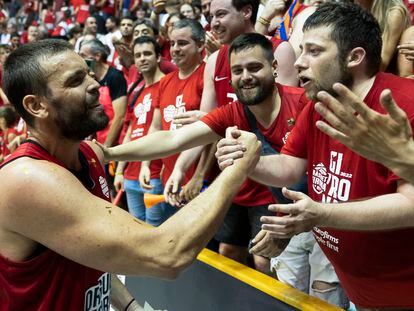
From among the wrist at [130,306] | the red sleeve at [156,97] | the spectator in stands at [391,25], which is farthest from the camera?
the red sleeve at [156,97]

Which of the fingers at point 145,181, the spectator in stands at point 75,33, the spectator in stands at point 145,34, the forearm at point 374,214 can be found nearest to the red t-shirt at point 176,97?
the fingers at point 145,181

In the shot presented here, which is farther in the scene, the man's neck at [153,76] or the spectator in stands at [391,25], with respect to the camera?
the man's neck at [153,76]

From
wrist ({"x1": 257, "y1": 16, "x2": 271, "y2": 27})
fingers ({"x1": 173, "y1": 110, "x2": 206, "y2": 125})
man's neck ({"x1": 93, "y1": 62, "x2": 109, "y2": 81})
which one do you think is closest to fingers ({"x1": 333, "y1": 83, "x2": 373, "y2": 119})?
fingers ({"x1": 173, "y1": 110, "x2": 206, "y2": 125})

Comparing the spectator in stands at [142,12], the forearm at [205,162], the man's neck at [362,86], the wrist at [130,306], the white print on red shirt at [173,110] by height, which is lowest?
the wrist at [130,306]

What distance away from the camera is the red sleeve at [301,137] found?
249 cm

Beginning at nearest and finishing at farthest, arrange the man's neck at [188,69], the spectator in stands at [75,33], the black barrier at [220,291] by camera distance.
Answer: the black barrier at [220,291], the man's neck at [188,69], the spectator in stands at [75,33]

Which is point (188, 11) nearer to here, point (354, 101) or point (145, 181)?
point (145, 181)

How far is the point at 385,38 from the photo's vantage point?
336 centimetres

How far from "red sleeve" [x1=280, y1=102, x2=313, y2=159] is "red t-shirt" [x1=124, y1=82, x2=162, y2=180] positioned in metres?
2.35

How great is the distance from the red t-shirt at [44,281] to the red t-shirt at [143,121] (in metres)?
2.64

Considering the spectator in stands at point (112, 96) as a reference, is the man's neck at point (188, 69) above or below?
above

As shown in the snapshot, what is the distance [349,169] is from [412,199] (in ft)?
1.15

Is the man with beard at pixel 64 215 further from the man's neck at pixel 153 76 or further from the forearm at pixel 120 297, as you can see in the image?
the man's neck at pixel 153 76

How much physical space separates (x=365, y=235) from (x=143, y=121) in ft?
10.0
